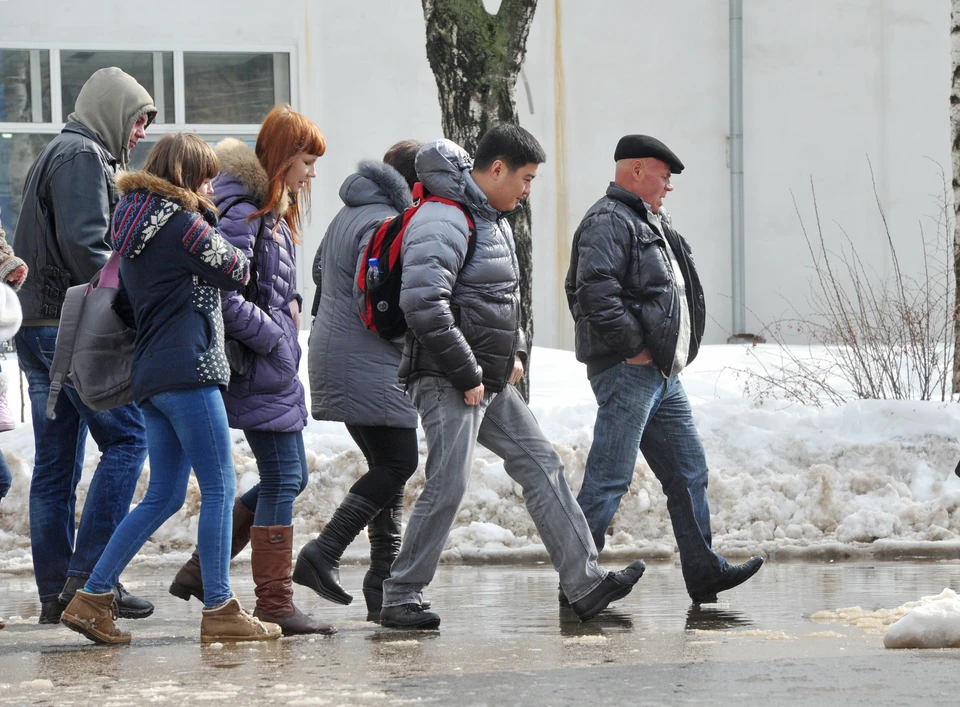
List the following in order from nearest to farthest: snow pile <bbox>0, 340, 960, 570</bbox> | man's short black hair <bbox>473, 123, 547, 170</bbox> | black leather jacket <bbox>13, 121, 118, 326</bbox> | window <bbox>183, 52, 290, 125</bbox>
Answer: man's short black hair <bbox>473, 123, 547, 170</bbox> → black leather jacket <bbox>13, 121, 118, 326</bbox> → snow pile <bbox>0, 340, 960, 570</bbox> → window <bbox>183, 52, 290, 125</bbox>

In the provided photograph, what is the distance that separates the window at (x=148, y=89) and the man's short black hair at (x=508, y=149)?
1054 cm

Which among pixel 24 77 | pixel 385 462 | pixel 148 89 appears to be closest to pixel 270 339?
pixel 385 462

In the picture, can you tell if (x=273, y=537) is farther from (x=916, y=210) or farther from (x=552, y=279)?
(x=916, y=210)

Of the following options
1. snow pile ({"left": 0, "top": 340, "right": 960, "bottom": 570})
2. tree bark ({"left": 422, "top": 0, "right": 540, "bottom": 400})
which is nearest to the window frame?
tree bark ({"left": 422, "top": 0, "right": 540, "bottom": 400})

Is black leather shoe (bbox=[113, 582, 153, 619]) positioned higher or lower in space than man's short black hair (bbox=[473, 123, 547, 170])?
lower

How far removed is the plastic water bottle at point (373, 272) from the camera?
18.7 ft

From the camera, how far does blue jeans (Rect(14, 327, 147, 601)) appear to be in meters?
5.89

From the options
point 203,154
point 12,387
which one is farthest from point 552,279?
point 203,154

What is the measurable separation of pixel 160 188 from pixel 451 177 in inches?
40.8

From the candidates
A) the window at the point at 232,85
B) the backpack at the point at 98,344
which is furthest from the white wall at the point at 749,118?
the backpack at the point at 98,344

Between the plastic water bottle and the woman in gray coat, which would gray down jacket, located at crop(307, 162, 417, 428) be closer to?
the woman in gray coat

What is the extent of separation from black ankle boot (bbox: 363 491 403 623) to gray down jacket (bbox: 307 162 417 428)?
444mm

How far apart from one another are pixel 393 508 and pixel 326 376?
65cm

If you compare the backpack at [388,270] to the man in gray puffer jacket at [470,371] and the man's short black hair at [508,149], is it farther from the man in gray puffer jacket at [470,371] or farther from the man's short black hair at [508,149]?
the man's short black hair at [508,149]
